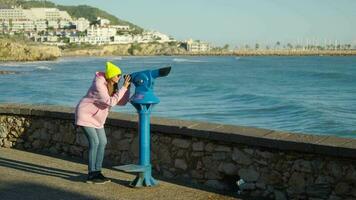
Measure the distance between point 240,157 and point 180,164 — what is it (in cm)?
89

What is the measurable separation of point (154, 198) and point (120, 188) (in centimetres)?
60

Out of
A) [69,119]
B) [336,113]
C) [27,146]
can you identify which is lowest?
[336,113]

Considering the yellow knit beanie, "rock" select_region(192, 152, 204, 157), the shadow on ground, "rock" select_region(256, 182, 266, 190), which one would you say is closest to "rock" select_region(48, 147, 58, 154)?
the shadow on ground

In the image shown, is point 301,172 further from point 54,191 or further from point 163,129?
point 54,191

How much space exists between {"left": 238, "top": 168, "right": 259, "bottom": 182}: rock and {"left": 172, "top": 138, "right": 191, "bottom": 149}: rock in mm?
781

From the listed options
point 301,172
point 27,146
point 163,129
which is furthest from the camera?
point 27,146

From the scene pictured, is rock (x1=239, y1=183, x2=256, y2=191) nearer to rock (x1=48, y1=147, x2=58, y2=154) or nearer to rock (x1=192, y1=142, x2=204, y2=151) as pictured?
rock (x1=192, y1=142, x2=204, y2=151)

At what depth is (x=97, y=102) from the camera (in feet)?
20.6

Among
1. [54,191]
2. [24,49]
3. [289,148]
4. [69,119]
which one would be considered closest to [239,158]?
[289,148]

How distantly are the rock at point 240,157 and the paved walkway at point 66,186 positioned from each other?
398 mm

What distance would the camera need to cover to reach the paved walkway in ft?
19.6

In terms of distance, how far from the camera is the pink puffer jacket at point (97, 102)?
6191 mm

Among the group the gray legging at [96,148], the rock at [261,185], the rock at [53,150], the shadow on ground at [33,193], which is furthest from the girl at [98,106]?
the rock at [53,150]

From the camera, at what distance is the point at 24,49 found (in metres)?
132
